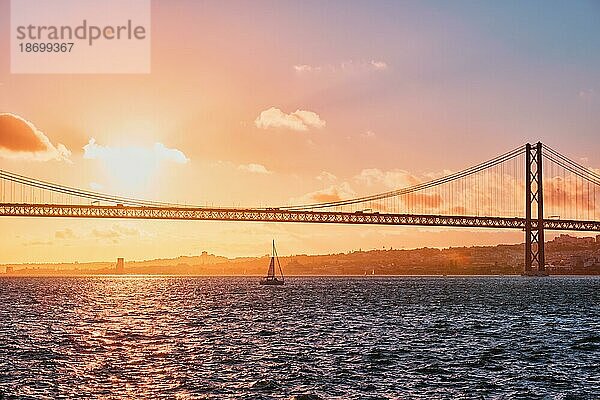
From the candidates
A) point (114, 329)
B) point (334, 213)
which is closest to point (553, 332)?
point (114, 329)

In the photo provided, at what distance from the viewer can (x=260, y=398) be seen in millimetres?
25219

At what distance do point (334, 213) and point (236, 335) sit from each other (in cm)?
9337

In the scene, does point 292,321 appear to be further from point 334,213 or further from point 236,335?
point 334,213

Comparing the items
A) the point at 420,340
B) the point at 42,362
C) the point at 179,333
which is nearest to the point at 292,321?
the point at 179,333

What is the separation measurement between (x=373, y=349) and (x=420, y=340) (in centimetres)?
522

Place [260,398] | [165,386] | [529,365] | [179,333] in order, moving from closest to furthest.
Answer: [260,398]
[165,386]
[529,365]
[179,333]

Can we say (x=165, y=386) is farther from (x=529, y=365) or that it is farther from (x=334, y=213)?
(x=334, y=213)

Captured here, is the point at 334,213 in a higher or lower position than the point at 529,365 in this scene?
higher

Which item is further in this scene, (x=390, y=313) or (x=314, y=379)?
(x=390, y=313)

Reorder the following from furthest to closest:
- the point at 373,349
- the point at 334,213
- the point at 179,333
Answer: the point at 334,213
the point at 179,333
the point at 373,349

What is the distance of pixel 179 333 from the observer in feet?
150

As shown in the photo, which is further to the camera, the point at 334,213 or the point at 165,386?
the point at 334,213

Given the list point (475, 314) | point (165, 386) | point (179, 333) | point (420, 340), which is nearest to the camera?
point (165, 386)

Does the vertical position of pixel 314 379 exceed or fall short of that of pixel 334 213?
it falls short
